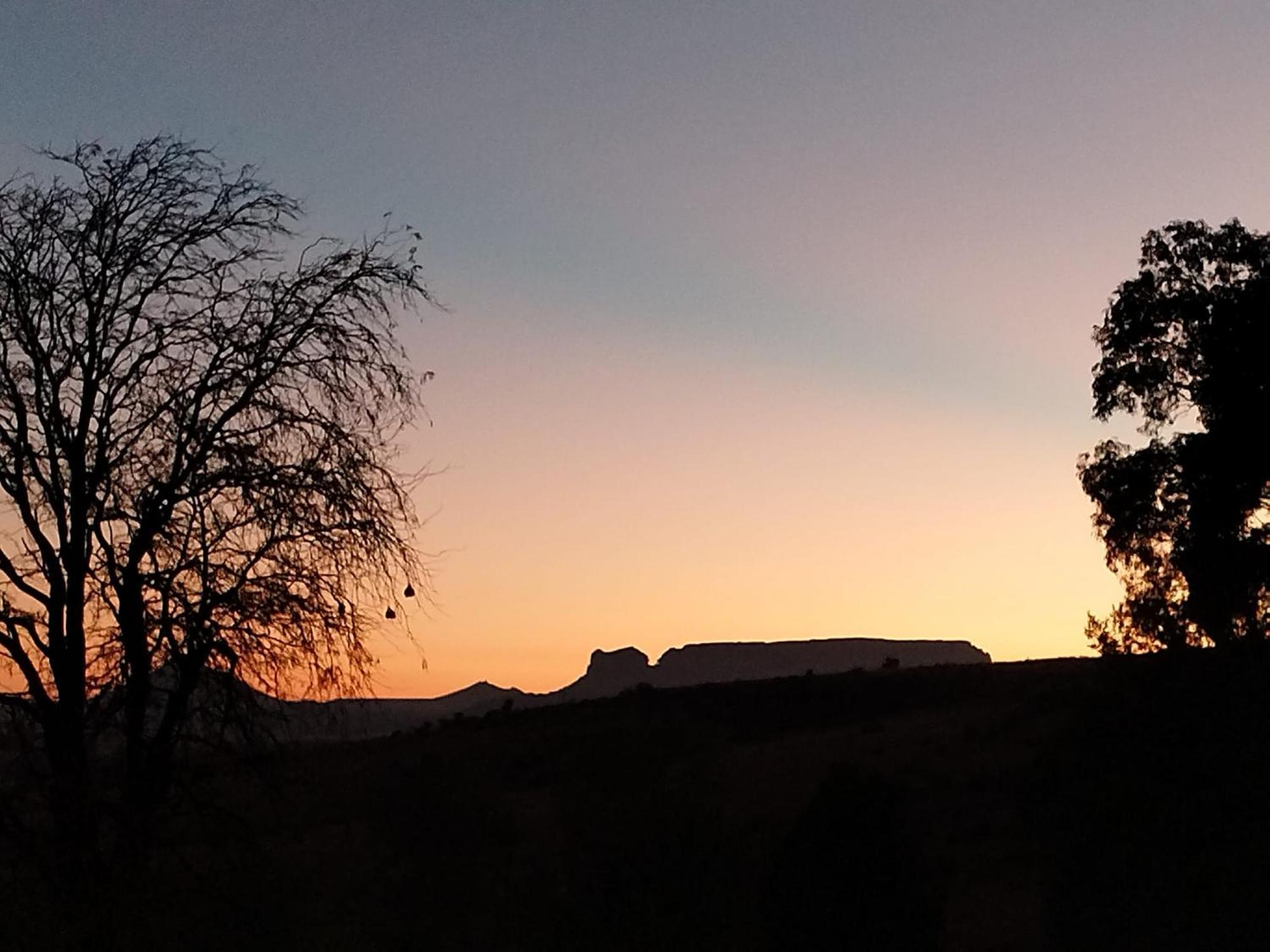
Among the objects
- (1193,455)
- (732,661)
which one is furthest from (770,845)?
(732,661)

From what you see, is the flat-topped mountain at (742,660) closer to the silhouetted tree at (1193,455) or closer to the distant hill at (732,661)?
the distant hill at (732,661)

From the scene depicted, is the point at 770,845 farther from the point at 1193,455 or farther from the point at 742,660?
the point at 742,660

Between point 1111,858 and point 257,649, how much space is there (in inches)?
701

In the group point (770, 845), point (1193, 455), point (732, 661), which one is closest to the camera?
point (770, 845)

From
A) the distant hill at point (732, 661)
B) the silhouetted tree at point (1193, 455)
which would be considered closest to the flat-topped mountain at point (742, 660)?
the distant hill at point (732, 661)

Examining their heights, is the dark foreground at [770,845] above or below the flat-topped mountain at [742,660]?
below

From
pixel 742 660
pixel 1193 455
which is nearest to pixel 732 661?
pixel 742 660

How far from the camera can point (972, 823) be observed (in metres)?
30.7

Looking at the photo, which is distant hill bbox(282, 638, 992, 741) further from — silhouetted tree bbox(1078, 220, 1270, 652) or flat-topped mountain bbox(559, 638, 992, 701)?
silhouetted tree bbox(1078, 220, 1270, 652)

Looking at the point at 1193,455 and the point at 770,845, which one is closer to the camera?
the point at 770,845

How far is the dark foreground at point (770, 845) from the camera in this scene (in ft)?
50.1

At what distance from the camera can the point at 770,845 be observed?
23484 millimetres

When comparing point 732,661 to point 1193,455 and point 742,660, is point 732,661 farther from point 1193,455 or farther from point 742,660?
point 1193,455

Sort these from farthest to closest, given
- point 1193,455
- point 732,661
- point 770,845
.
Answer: point 732,661 → point 1193,455 → point 770,845
